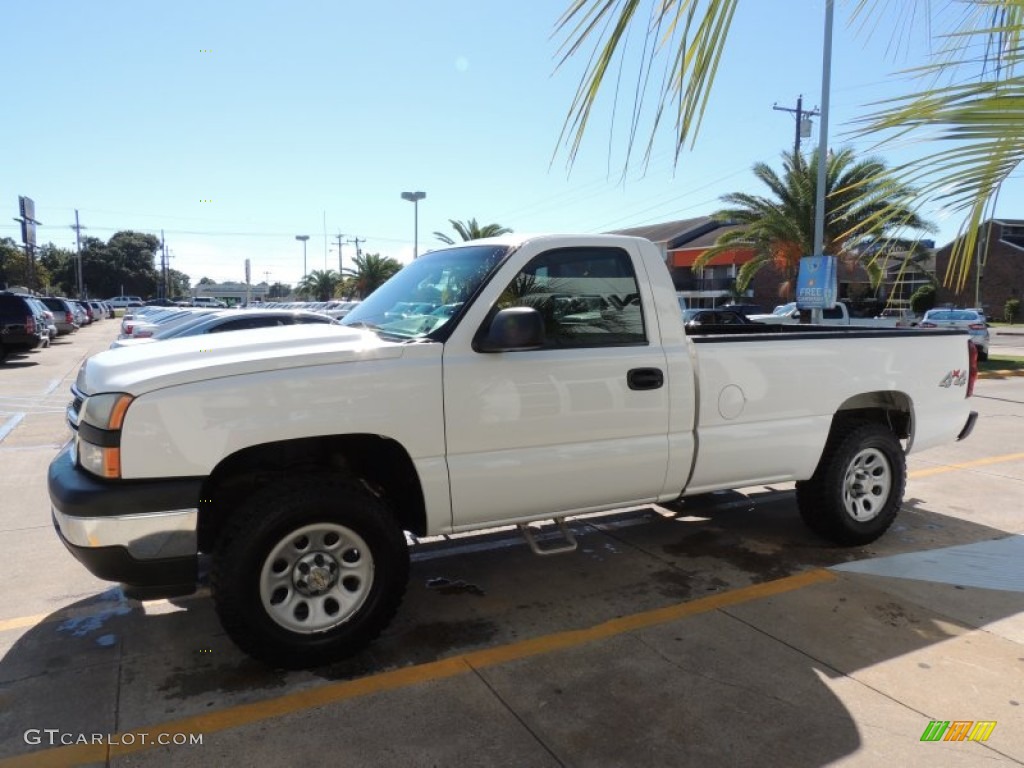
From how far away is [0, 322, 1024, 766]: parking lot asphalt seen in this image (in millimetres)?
2777

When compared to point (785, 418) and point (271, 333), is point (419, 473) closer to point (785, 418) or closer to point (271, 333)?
point (271, 333)

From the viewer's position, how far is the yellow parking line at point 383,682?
8.93 ft

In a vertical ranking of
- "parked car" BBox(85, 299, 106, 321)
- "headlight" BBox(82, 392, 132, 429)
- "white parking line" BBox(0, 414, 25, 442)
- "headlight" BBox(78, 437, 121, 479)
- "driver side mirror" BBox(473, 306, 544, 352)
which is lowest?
"white parking line" BBox(0, 414, 25, 442)

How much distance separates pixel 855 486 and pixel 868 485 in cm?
11

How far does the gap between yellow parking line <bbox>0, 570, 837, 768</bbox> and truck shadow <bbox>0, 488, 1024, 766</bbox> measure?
4 centimetres

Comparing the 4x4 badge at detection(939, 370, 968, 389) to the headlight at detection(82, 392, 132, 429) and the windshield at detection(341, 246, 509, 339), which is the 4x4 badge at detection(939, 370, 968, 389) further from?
the headlight at detection(82, 392, 132, 429)

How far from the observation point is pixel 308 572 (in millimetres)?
3303

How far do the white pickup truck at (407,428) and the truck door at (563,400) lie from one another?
0.4 inches

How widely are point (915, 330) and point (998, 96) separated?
12.7ft

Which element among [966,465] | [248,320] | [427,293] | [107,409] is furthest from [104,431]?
[966,465]

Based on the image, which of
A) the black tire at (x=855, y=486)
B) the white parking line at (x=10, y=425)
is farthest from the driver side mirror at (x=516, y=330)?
the white parking line at (x=10, y=425)

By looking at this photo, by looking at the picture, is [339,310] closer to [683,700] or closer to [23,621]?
[23,621]

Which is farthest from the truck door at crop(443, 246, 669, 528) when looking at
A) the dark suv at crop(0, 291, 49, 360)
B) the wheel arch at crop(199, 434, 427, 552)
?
the dark suv at crop(0, 291, 49, 360)

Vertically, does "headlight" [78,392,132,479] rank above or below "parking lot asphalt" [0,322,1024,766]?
above
